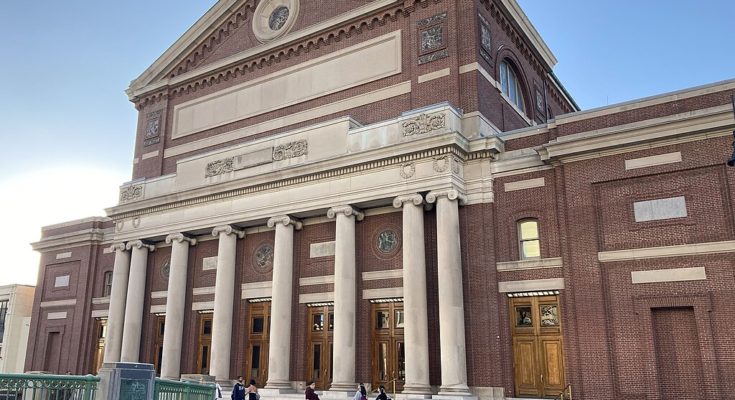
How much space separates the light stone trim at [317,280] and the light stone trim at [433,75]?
9.40 m

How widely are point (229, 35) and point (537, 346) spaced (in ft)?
77.9

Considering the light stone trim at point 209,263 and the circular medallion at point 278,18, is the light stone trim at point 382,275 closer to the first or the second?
the light stone trim at point 209,263

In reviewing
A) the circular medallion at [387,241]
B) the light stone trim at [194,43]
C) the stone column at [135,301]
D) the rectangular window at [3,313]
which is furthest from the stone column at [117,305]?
the rectangular window at [3,313]

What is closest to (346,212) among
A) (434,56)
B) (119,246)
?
(434,56)

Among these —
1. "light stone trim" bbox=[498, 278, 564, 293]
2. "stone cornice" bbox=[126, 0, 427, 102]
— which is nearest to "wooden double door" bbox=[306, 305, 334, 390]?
"light stone trim" bbox=[498, 278, 564, 293]

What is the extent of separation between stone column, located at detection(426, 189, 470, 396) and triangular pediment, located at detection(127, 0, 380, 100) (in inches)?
485

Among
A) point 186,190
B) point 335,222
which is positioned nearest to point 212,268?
point 186,190

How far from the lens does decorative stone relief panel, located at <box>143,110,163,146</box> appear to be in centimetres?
3703

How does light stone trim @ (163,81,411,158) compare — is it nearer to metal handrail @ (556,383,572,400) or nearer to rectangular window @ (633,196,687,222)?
rectangular window @ (633,196,687,222)

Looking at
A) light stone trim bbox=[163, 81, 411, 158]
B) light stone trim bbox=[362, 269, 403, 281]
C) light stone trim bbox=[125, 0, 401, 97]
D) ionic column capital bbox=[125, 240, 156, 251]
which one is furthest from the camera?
ionic column capital bbox=[125, 240, 156, 251]

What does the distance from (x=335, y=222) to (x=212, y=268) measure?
7.59 meters

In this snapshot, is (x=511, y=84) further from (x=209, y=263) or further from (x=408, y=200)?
(x=209, y=263)

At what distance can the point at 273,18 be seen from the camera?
34594 mm

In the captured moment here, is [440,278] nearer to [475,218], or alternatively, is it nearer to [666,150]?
[475,218]
